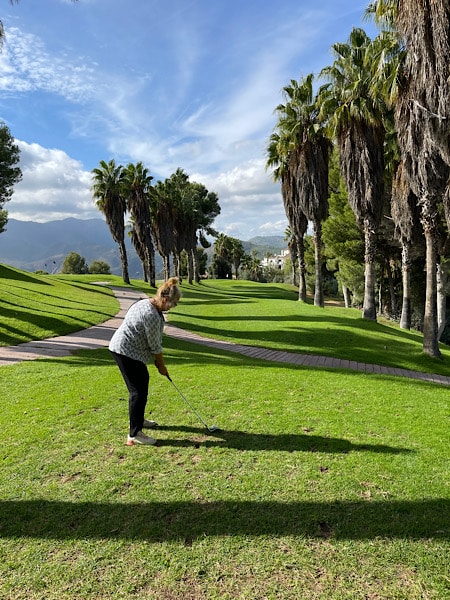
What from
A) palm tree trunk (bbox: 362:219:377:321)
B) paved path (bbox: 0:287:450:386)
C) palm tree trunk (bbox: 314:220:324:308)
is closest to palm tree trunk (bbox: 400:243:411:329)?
palm tree trunk (bbox: 362:219:377:321)

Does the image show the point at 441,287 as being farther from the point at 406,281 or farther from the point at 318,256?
the point at 318,256

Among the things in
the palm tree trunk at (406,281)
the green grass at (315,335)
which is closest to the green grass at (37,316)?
the green grass at (315,335)

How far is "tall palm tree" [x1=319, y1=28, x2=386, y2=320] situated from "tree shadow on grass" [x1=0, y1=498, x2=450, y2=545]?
15683mm

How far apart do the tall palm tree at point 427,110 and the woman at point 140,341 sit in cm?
934

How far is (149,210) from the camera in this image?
39.1 metres

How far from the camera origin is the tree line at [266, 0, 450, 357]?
961 centimetres

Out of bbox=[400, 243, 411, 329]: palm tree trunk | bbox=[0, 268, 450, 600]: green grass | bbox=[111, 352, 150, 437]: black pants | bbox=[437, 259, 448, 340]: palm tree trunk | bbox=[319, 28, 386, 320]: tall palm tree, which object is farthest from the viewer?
bbox=[437, 259, 448, 340]: palm tree trunk

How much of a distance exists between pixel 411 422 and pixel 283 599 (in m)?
3.64

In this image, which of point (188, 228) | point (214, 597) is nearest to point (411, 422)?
point (214, 597)

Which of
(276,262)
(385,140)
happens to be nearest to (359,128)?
(385,140)

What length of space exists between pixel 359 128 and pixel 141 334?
16.0 meters

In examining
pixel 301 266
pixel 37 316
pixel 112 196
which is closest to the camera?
pixel 37 316

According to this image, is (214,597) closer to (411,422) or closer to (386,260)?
(411,422)

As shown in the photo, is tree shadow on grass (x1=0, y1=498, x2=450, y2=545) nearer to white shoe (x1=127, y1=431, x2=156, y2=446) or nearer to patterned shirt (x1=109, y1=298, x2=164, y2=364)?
white shoe (x1=127, y1=431, x2=156, y2=446)
